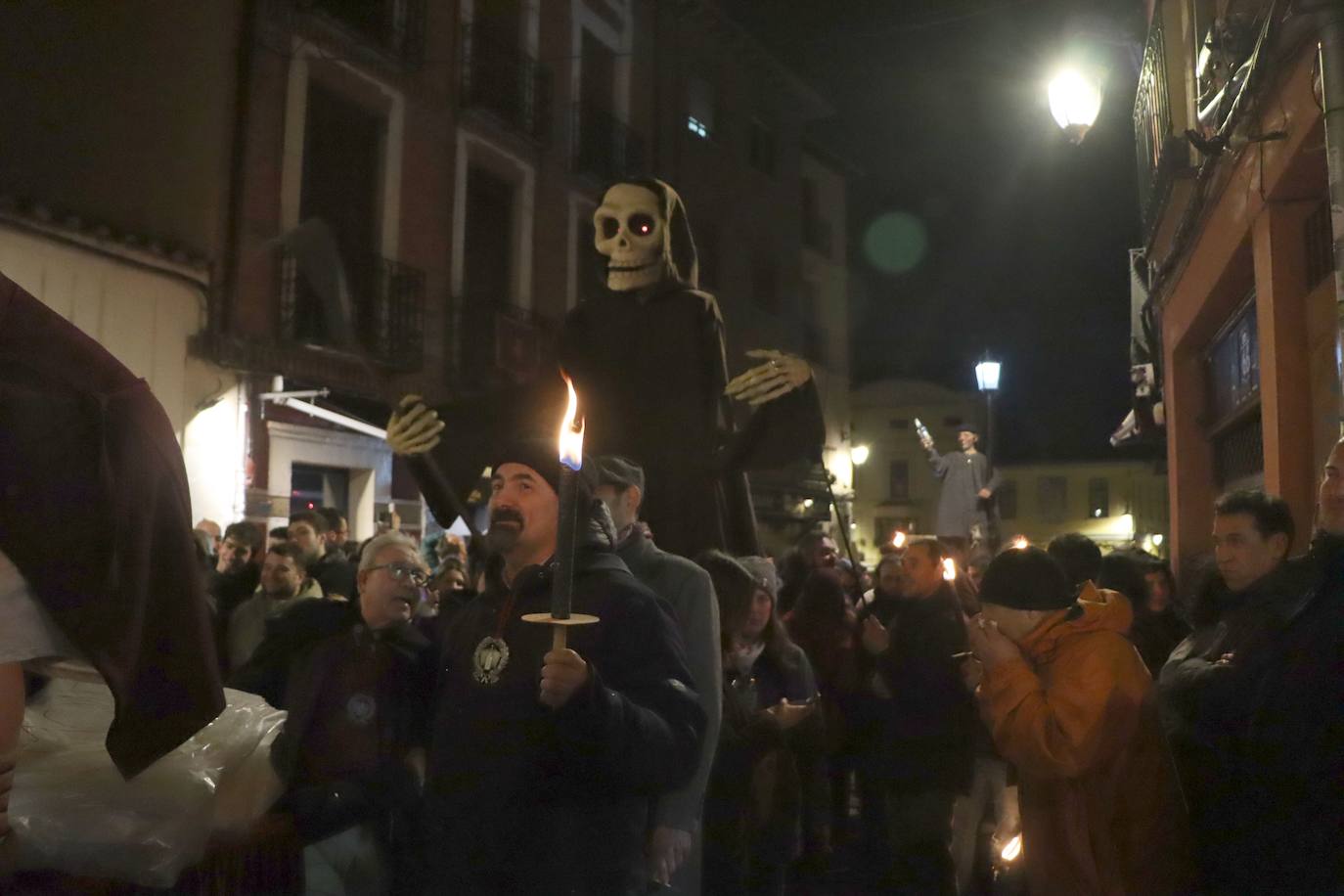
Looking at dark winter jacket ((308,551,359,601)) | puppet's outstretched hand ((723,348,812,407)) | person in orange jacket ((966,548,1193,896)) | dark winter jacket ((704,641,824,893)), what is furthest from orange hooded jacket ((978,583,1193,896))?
dark winter jacket ((308,551,359,601))

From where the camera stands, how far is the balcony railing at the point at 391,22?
13812mm

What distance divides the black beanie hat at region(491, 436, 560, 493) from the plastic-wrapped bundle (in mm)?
950

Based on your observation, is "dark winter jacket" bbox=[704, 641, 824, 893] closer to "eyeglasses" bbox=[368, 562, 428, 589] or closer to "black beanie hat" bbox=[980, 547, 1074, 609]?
"black beanie hat" bbox=[980, 547, 1074, 609]

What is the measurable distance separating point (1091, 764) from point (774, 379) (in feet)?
4.80

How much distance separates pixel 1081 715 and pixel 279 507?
36.2 ft

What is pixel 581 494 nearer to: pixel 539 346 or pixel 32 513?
pixel 32 513

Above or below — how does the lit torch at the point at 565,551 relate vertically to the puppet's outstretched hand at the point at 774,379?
below

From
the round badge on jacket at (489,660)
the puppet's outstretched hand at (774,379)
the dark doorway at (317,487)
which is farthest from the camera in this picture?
the dark doorway at (317,487)

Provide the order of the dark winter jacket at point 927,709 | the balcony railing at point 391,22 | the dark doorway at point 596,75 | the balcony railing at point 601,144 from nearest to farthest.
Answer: the dark winter jacket at point 927,709, the balcony railing at point 391,22, the balcony railing at point 601,144, the dark doorway at point 596,75

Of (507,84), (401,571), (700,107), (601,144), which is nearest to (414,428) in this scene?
(401,571)

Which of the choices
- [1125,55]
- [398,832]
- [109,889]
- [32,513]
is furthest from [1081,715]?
[1125,55]

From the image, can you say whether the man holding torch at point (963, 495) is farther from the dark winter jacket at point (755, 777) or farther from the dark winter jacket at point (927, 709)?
the dark winter jacket at point (755, 777)

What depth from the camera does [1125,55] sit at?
1153 centimetres

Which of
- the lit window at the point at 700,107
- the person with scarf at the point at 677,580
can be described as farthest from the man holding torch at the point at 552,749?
the lit window at the point at 700,107
